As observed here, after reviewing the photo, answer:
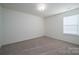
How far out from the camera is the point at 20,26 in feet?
4.77

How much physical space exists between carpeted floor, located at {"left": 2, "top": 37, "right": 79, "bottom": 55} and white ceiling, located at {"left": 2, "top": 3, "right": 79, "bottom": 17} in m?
0.69

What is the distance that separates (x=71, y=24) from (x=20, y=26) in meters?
1.23

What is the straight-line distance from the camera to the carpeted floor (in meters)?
1.38

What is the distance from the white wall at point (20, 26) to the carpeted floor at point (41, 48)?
14cm

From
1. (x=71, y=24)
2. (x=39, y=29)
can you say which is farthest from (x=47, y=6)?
(x=71, y=24)

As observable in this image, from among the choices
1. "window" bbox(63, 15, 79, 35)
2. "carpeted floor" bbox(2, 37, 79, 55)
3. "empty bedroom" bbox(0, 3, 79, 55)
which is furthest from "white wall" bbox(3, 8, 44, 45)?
"window" bbox(63, 15, 79, 35)

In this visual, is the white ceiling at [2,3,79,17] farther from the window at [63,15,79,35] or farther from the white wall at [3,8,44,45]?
the window at [63,15,79,35]

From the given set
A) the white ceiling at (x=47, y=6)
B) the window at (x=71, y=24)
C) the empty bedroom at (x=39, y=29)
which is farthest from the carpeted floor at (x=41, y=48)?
the white ceiling at (x=47, y=6)

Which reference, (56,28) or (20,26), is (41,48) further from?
(20,26)

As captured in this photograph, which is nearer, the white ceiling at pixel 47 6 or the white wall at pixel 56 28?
the white ceiling at pixel 47 6

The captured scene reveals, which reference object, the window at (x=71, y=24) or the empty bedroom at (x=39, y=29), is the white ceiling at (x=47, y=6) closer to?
the empty bedroom at (x=39, y=29)

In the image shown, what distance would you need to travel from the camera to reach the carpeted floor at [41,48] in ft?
4.54

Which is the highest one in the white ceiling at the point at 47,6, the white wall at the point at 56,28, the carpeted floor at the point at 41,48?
the white ceiling at the point at 47,6
